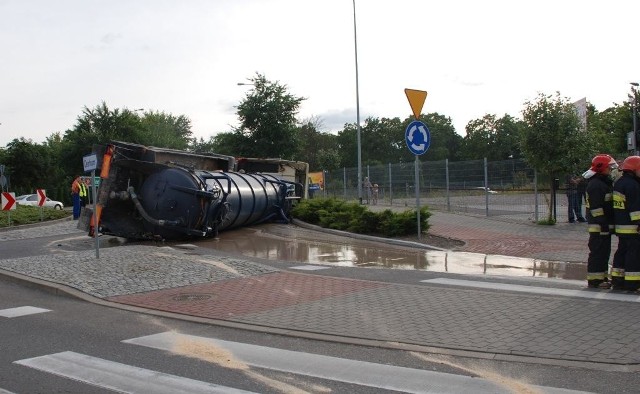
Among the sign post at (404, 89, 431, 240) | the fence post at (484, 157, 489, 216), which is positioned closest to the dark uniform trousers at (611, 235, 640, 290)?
the sign post at (404, 89, 431, 240)

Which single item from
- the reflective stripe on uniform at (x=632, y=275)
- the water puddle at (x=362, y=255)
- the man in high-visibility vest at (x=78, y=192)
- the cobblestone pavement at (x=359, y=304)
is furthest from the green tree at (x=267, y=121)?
the reflective stripe on uniform at (x=632, y=275)

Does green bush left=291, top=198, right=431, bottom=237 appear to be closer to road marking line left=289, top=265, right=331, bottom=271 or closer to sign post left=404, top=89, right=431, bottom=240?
sign post left=404, top=89, right=431, bottom=240

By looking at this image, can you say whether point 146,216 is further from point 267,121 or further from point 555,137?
point 267,121

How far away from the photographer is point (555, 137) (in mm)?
17500

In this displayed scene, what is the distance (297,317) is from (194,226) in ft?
26.9

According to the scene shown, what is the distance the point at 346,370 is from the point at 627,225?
5.01 m

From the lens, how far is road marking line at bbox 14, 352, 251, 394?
16.8 feet

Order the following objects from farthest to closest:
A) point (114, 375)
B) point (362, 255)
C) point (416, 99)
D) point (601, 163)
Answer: point (416, 99), point (362, 255), point (601, 163), point (114, 375)

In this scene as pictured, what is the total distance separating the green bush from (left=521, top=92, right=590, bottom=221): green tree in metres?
4.37

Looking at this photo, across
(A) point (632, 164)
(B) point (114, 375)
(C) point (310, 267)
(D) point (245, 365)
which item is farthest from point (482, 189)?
(B) point (114, 375)

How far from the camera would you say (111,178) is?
50.5 feet

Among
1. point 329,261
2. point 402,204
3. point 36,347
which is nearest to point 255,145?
point 402,204

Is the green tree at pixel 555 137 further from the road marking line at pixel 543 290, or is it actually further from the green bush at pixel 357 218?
the road marking line at pixel 543 290

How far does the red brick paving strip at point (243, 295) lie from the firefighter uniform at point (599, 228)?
2982 mm
